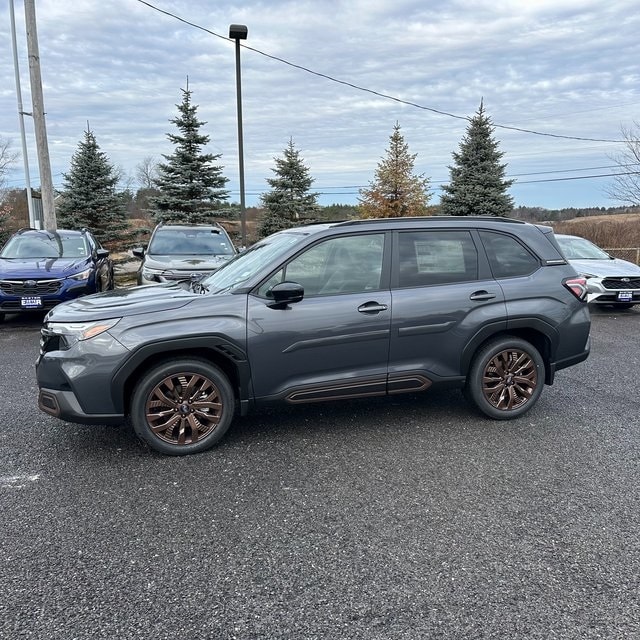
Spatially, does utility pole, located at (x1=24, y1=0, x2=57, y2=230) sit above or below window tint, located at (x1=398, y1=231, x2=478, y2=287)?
above

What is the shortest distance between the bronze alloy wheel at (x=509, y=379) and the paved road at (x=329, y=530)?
0.24 metres

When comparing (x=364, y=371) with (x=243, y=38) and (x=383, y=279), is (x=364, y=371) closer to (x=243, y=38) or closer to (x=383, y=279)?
(x=383, y=279)

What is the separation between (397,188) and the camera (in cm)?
2638

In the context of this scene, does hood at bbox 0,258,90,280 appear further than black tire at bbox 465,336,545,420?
Yes

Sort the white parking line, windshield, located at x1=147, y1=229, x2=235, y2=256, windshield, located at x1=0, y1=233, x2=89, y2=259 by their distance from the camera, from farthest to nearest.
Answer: windshield, located at x1=147, y1=229, x2=235, y2=256 < windshield, located at x1=0, y1=233, x2=89, y2=259 < the white parking line

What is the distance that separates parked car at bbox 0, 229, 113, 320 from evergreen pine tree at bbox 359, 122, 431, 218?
1838cm

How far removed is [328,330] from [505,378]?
171 centimetres

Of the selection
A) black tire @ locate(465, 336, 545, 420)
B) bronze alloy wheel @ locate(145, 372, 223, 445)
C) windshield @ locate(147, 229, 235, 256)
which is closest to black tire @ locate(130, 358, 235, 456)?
bronze alloy wheel @ locate(145, 372, 223, 445)

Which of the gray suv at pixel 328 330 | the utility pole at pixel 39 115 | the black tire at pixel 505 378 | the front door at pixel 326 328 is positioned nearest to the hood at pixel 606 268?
the gray suv at pixel 328 330

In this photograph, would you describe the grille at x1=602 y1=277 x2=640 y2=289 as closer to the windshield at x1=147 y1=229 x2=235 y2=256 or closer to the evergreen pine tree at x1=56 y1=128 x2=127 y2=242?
the windshield at x1=147 y1=229 x2=235 y2=256

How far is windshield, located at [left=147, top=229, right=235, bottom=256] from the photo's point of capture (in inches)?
396

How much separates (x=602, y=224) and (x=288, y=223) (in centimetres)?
1635

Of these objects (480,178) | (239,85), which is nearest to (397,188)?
(480,178)

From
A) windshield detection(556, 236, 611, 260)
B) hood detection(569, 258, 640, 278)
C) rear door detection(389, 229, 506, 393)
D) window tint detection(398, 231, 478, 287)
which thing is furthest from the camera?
windshield detection(556, 236, 611, 260)
